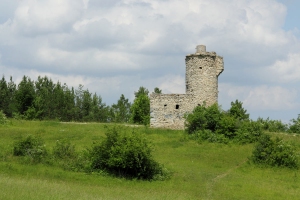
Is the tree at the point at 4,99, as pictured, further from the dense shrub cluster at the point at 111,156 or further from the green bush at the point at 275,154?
the green bush at the point at 275,154

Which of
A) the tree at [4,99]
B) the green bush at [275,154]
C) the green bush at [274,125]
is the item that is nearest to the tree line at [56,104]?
the tree at [4,99]

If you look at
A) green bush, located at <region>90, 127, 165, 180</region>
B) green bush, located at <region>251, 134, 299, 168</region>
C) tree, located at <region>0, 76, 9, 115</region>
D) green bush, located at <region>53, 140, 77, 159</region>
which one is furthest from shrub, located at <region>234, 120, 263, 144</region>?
tree, located at <region>0, 76, 9, 115</region>

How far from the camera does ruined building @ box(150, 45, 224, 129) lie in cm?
4309

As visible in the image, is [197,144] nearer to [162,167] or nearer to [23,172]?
[162,167]

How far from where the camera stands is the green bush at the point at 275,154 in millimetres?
30041

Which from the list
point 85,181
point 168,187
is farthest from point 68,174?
point 168,187

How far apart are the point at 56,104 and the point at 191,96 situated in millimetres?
35330

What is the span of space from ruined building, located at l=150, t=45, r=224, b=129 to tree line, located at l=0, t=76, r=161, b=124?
1820cm

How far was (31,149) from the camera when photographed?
27656mm

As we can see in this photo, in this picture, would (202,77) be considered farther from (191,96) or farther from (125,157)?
(125,157)

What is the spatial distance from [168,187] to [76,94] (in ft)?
196

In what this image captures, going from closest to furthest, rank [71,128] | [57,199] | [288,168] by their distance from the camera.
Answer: [57,199] → [288,168] → [71,128]

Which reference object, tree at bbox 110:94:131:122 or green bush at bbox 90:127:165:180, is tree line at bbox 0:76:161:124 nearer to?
tree at bbox 110:94:131:122

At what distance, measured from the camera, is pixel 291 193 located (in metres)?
23.6
